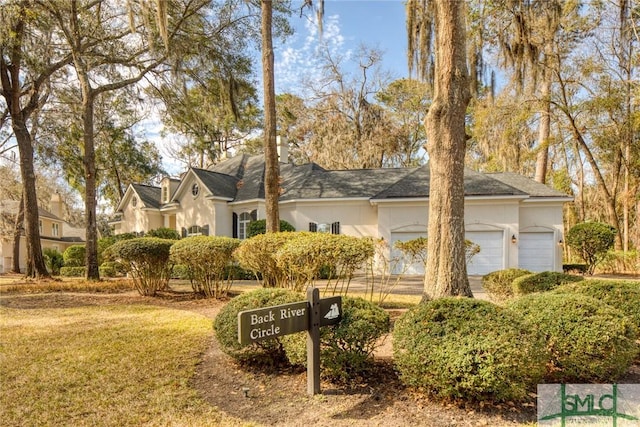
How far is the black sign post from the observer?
320 centimetres

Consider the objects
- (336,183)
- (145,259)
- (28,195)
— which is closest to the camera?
(145,259)

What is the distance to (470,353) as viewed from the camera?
3207mm

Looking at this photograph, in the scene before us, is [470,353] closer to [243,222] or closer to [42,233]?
[243,222]

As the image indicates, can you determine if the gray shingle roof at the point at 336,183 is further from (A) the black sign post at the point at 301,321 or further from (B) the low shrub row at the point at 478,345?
(A) the black sign post at the point at 301,321

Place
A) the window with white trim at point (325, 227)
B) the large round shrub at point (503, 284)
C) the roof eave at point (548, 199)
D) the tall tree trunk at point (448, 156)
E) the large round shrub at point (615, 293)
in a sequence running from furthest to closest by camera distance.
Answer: the window with white trim at point (325, 227) → the roof eave at point (548, 199) → the large round shrub at point (503, 284) → the tall tree trunk at point (448, 156) → the large round shrub at point (615, 293)

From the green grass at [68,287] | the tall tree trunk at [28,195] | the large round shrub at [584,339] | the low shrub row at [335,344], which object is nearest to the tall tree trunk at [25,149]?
the tall tree trunk at [28,195]

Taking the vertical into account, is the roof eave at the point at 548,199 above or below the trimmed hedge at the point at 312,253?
above

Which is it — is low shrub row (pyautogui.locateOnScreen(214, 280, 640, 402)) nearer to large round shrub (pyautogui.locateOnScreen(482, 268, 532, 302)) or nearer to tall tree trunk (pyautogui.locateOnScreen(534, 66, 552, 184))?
large round shrub (pyautogui.locateOnScreen(482, 268, 532, 302))

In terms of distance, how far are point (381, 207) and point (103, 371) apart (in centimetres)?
1389

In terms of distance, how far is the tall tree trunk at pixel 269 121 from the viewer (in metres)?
9.38

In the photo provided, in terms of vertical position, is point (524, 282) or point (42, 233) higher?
point (42, 233)

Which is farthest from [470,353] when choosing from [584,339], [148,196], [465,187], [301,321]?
[148,196]

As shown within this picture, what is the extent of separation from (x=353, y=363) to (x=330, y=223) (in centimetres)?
1410
